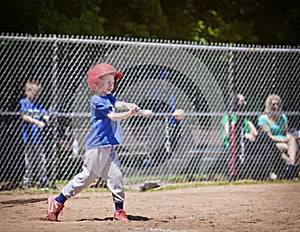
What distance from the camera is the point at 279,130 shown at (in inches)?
502

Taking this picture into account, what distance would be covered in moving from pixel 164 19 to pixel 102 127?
8.27 metres

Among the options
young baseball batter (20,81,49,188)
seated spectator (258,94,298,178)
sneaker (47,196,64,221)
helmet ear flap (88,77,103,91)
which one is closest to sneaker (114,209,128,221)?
sneaker (47,196,64,221)

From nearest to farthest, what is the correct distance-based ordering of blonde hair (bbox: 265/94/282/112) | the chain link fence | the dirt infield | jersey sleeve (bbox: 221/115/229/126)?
the dirt infield, the chain link fence, jersey sleeve (bbox: 221/115/229/126), blonde hair (bbox: 265/94/282/112)

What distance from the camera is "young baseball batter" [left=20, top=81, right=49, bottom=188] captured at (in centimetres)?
1095

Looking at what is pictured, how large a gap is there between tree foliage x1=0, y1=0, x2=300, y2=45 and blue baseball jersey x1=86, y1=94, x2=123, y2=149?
642 centimetres

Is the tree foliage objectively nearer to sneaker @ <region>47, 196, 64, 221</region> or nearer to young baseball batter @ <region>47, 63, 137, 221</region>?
young baseball batter @ <region>47, 63, 137, 221</region>

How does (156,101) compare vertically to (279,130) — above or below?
below

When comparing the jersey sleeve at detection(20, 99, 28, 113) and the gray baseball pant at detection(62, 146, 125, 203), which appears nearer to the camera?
the gray baseball pant at detection(62, 146, 125, 203)

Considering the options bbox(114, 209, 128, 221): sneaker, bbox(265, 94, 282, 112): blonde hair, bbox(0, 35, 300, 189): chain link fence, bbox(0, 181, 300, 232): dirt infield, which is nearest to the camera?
bbox(0, 181, 300, 232): dirt infield

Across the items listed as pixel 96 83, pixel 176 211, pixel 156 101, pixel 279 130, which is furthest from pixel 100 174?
pixel 279 130

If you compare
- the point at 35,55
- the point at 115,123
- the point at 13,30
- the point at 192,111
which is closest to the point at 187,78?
the point at 192,111

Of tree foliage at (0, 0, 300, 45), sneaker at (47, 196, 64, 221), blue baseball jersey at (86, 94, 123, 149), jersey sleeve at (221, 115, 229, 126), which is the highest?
tree foliage at (0, 0, 300, 45)

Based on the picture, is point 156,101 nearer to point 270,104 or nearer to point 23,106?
point 270,104

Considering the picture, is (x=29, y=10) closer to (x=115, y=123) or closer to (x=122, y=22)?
(x=122, y=22)
